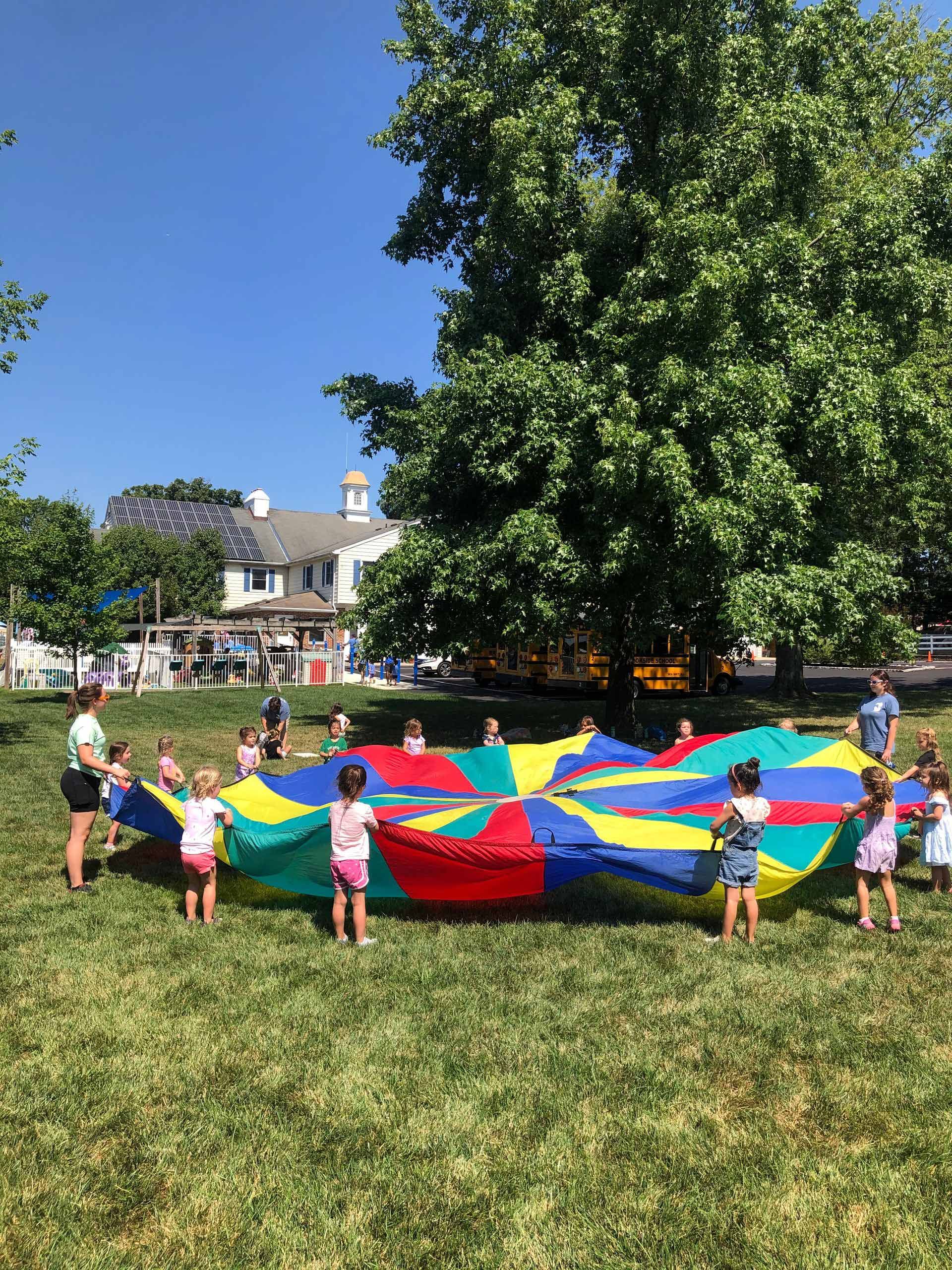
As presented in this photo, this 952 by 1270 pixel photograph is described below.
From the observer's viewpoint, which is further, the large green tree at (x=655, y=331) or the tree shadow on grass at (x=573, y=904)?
the large green tree at (x=655, y=331)

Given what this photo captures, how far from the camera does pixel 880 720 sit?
9992 mm

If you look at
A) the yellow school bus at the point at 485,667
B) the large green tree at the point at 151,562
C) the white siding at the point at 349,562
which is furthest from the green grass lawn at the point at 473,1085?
the large green tree at the point at 151,562

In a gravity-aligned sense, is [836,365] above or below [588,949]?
Answer: above

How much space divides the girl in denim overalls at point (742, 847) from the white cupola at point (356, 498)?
50.6 metres

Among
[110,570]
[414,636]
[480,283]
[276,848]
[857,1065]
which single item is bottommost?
[857,1065]

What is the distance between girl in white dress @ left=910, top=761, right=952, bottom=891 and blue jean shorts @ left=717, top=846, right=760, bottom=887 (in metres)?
2.16

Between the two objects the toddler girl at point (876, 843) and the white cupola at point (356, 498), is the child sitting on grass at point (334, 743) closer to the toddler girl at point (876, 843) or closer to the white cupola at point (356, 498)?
the toddler girl at point (876, 843)

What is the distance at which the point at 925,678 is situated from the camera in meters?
34.3

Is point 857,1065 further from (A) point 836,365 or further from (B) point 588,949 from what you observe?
(A) point 836,365

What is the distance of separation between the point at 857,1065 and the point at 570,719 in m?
16.2

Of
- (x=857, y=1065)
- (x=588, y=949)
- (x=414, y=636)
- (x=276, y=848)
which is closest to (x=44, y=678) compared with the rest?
(x=414, y=636)

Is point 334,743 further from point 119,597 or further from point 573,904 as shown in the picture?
point 119,597

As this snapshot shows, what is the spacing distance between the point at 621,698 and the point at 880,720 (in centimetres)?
748

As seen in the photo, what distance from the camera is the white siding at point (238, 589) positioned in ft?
156
